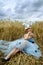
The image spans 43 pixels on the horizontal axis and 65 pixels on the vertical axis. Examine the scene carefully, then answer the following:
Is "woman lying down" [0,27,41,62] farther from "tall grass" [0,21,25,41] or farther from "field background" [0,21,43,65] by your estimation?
"tall grass" [0,21,25,41]

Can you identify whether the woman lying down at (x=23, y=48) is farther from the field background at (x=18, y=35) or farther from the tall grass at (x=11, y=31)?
the tall grass at (x=11, y=31)

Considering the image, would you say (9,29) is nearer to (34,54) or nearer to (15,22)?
(15,22)

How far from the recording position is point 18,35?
9070 millimetres

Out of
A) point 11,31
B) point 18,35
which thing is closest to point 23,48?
point 18,35

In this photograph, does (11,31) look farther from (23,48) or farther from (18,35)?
(23,48)

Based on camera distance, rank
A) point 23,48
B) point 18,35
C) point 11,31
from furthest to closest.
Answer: point 11,31 < point 18,35 < point 23,48

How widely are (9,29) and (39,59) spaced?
2523 mm

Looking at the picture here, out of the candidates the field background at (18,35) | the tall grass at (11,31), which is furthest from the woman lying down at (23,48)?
the tall grass at (11,31)

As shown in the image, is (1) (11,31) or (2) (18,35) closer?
(2) (18,35)

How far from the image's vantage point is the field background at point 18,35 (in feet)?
22.7

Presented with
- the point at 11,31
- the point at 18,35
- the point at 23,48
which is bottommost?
the point at 23,48

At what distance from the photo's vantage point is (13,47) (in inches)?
287

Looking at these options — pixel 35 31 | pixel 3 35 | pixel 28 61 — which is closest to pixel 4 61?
pixel 28 61

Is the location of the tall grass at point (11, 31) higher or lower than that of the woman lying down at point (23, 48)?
higher
